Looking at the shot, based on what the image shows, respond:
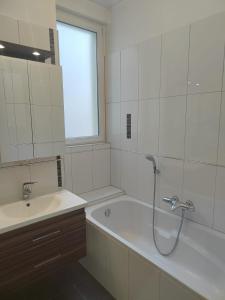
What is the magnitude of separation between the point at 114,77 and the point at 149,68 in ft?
1.61

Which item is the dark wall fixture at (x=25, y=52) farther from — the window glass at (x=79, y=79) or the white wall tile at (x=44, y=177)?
the white wall tile at (x=44, y=177)

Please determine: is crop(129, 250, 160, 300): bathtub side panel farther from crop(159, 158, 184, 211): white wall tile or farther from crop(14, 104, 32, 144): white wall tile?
crop(14, 104, 32, 144): white wall tile

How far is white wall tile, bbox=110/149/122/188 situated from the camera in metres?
2.46

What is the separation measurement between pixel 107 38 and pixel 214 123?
1.57 m

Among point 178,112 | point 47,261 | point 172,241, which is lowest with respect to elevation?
point 172,241

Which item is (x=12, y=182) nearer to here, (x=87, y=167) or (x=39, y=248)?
(x=39, y=248)

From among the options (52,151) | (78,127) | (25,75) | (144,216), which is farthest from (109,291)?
(25,75)

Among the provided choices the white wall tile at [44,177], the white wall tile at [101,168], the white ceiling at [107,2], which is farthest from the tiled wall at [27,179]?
the white ceiling at [107,2]

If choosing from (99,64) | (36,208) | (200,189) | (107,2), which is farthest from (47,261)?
(107,2)

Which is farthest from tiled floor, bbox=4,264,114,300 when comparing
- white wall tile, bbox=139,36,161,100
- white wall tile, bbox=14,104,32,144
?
white wall tile, bbox=139,36,161,100

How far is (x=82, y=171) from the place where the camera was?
231 centimetres

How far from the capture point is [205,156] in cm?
167

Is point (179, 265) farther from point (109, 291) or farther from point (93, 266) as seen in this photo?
point (93, 266)

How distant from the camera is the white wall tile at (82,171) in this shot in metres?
2.25
